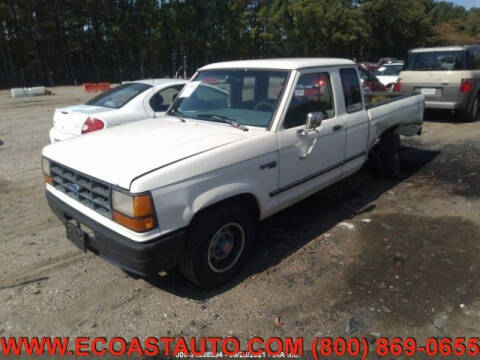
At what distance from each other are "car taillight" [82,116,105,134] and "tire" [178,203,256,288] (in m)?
3.62

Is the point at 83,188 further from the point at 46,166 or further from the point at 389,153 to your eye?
the point at 389,153

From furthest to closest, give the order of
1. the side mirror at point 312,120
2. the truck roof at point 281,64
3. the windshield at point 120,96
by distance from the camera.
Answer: the windshield at point 120,96
the truck roof at point 281,64
the side mirror at point 312,120

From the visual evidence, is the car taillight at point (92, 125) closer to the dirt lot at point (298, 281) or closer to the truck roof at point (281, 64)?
the dirt lot at point (298, 281)

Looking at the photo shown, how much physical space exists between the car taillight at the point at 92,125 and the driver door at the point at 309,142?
3573 mm

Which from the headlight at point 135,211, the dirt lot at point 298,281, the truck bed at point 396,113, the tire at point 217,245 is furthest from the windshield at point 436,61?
the headlight at point 135,211

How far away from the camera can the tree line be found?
36156 mm

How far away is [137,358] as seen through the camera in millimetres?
2672

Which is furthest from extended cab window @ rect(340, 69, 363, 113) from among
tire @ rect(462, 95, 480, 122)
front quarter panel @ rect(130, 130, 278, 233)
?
tire @ rect(462, 95, 480, 122)

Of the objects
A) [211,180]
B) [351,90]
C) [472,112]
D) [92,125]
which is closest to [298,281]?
[211,180]

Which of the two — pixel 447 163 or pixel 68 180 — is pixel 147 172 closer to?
pixel 68 180

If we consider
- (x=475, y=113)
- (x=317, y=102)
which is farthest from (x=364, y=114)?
(x=475, y=113)

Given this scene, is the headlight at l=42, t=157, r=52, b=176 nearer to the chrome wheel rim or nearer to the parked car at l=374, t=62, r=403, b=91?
the chrome wheel rim

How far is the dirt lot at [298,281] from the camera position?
2949 millimetres

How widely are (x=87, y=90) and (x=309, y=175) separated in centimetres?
2526
